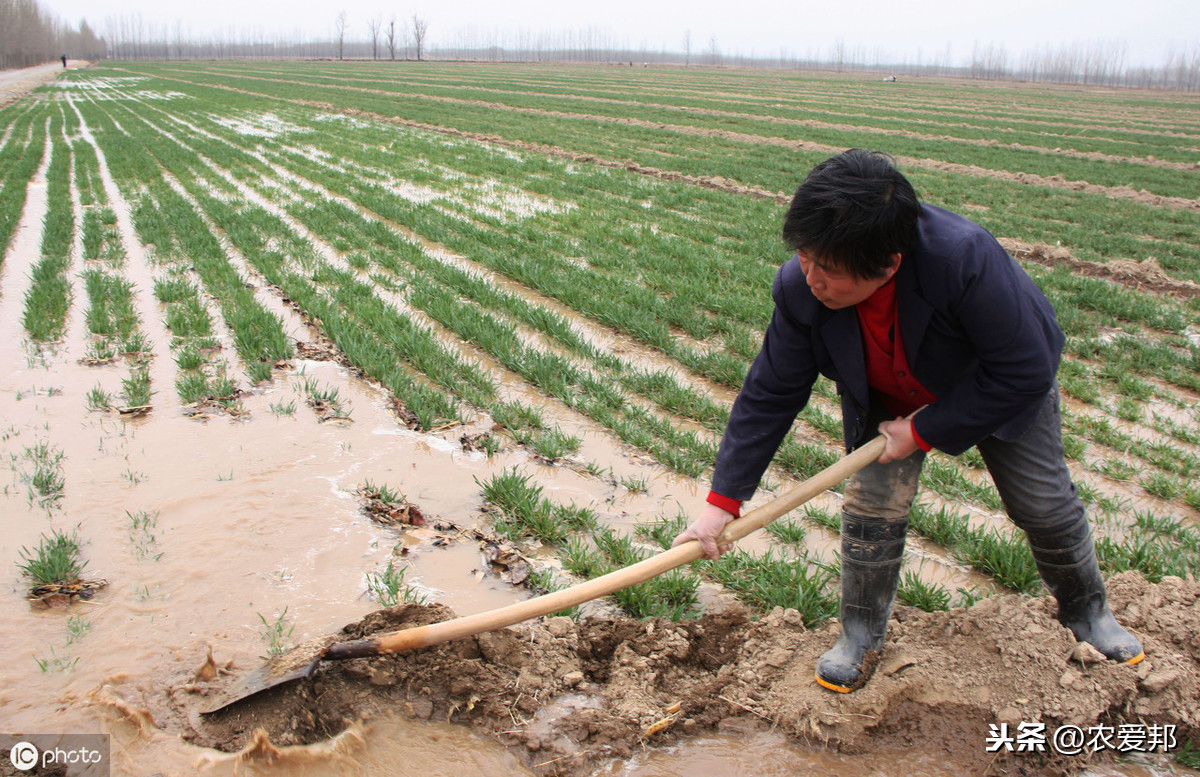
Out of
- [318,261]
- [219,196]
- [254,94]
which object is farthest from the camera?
[254,94]

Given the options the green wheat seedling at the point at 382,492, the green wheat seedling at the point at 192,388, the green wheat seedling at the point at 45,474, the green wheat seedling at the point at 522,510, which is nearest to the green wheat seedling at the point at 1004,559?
the green wheat seedling at the point at 522,510

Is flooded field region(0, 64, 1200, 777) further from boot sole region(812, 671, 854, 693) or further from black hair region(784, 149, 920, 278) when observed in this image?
black hair region(784, 149, 920, 278)

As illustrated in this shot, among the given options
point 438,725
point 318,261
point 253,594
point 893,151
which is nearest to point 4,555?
point 253,594

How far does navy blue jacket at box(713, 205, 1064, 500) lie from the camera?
1919 mm

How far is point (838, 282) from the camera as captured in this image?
1.86 m

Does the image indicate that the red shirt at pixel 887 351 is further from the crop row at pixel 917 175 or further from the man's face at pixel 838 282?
the crop row at pixel 917 175

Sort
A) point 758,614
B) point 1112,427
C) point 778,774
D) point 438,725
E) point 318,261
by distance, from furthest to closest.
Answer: point 318,261 → point 1112,427 → point 758,614 → point 438,725 → point 778,774

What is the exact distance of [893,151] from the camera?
18.8 m

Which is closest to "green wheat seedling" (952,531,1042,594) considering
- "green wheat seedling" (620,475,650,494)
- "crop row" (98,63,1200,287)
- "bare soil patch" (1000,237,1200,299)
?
"green wheat seedling" (620,475,650,494)

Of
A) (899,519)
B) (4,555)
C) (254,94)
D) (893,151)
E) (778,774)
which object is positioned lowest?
(778,774)

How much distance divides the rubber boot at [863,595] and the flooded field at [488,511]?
74mm

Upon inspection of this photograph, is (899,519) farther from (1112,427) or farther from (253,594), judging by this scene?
(1112,427)

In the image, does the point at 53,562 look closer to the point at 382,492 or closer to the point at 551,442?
the point at 382,492

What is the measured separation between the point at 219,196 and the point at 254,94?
28.4 metres
